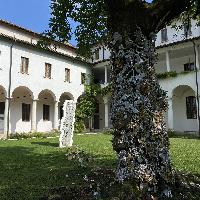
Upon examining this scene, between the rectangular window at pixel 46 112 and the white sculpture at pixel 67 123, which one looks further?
the rectangular window at pixel 46 112

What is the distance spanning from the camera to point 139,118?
4.66 meters

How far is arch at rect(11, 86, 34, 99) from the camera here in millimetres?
26667

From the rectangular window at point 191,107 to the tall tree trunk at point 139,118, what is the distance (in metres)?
23.6

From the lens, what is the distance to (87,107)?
30.6 meters

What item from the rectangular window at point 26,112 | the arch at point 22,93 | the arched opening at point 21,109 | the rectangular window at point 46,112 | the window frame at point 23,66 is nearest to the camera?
the window frame at point 23,66

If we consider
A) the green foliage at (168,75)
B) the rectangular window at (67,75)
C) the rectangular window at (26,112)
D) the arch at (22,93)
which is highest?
the rectangular window at (67,75)

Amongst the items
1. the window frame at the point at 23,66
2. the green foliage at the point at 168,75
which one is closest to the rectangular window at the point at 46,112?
the window frame at the point at 23,66

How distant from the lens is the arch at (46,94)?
28750mm

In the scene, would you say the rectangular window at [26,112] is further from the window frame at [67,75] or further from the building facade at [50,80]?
the window frame at [67,75]

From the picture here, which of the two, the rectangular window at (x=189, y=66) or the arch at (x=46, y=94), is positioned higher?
the rectangular window at (x=189, y=66)

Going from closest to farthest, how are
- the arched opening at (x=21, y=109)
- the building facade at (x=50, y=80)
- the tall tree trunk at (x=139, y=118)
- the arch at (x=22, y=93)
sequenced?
the tall tree trunk at (x=139, y=118)
the building facade at (x=50, y=80)
the arch at (x=22, y=93)
the arched opening at (x=21, y=109)

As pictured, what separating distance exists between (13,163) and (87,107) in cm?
A: 2191

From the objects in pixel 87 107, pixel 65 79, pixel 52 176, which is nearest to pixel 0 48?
pixel 65 79

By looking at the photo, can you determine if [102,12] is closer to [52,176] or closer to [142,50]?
[142,50]
